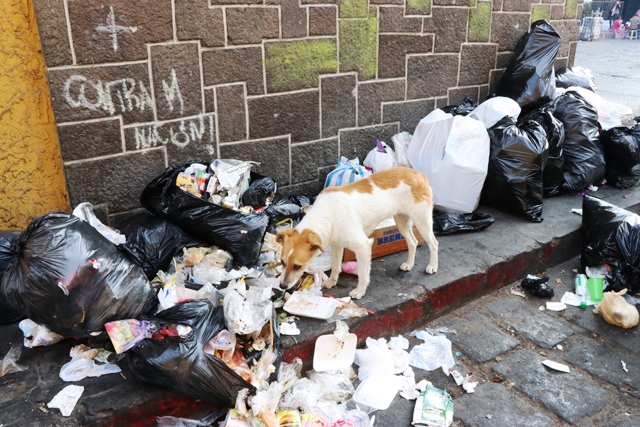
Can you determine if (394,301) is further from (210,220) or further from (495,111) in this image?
(495,111)

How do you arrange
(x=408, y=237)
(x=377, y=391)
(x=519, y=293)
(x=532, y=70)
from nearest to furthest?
1. (x=377, y=391)
2. (x=408, y=237)
3. (x=519, y=293)
4. (x=532, y=70)

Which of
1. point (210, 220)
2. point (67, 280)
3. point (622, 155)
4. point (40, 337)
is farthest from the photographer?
point (622, 155)

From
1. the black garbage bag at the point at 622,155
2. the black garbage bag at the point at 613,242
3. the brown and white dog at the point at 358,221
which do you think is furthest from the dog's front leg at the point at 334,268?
the black garbage bag at the point at 622,155

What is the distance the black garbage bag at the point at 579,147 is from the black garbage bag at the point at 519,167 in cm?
67

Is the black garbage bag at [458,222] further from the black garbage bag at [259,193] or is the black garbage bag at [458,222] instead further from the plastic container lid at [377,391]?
the plastic container lid at [377,391]

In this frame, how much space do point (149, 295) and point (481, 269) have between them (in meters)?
2.24

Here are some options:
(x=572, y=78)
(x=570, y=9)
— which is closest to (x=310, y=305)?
(x=572, y=78)

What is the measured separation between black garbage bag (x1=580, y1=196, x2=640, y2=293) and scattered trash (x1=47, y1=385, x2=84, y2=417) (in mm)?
3477

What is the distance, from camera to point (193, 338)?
230 cm

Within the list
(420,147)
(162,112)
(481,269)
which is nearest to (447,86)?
(420,147)

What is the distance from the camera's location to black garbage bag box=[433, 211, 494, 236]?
13.6ft

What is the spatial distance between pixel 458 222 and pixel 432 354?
1464mm

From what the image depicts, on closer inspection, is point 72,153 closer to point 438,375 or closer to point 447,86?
point 438,375

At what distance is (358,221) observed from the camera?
122 inches
